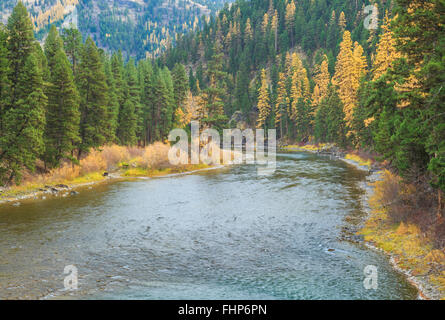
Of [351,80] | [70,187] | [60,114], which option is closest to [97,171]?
[70,187]

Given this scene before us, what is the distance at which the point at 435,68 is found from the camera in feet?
39.7

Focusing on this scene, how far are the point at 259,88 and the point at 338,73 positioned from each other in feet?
156

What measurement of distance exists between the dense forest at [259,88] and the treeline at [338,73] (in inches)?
4.1

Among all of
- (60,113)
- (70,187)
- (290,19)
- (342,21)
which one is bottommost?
(70,187)

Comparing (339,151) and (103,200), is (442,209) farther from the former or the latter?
(339,151)

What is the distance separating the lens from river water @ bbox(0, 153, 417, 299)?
11.6 m

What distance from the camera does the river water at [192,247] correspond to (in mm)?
11648

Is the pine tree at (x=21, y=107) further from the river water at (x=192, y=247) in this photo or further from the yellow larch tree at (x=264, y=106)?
the yellow larch tree at (x=264, y=106)

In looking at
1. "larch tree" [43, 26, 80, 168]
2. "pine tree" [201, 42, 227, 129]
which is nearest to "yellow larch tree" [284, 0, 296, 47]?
"pine tree" [201, 42, 227, 129]

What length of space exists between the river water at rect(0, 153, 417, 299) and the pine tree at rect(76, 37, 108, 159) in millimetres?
12542

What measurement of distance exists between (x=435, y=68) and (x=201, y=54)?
157m

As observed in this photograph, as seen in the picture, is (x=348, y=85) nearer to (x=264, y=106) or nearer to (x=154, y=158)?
(x=154, y=158)

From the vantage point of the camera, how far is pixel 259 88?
113m

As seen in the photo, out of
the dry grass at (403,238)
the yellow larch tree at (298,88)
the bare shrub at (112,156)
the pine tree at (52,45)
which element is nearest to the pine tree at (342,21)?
the yellow larch tree at (298,88)
